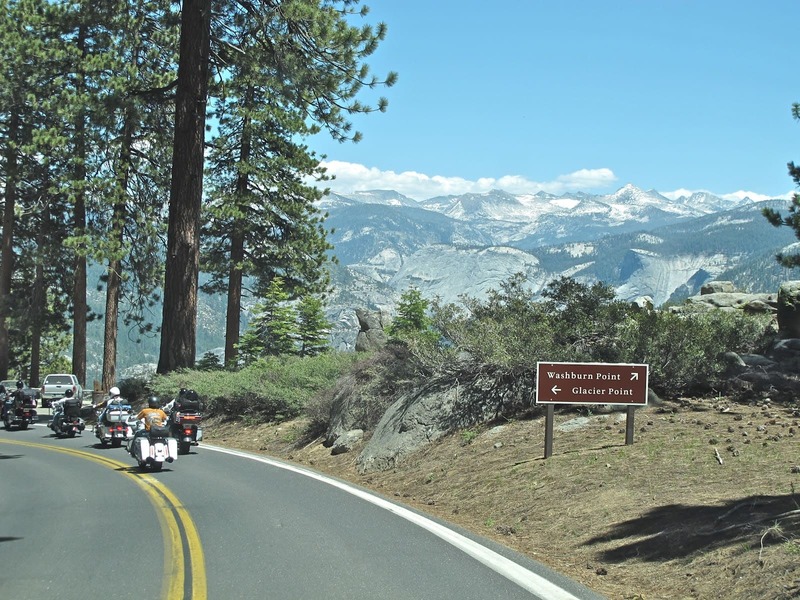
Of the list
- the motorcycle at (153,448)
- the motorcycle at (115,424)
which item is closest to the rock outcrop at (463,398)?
the motorcycle at (153,448)

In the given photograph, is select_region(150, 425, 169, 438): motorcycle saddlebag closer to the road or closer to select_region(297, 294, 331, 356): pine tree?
the road

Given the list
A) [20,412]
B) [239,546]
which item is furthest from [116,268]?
[239,546]

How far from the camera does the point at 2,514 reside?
11141 millimetres

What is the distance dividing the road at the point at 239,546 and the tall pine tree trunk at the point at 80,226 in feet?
59.8

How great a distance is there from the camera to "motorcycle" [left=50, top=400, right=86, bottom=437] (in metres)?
23.7

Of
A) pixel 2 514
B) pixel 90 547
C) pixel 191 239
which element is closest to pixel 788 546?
pixel 90 547

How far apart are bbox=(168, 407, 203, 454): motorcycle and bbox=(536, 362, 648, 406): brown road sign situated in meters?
9.56

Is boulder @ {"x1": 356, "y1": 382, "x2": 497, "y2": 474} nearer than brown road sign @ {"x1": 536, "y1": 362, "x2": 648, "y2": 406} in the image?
No

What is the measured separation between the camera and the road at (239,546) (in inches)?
280

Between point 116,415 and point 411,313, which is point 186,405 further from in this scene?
point 411,313

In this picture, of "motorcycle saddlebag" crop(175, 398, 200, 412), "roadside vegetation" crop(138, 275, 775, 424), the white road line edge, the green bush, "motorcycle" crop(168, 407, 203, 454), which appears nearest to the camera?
the white road line edge

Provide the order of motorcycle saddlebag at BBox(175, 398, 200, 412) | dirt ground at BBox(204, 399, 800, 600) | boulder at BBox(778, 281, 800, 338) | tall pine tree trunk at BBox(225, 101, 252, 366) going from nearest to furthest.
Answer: dirt ground at BBox(204, 399, 800, 600) < boulder at BBox(778, 281, 800, 338) < motorcycle saddlebag at BBox(175, 398, 200, 412) < tall pine tree trunk at BBox(225, 101, 252, 366)

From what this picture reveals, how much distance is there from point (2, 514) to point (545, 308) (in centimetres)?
1048

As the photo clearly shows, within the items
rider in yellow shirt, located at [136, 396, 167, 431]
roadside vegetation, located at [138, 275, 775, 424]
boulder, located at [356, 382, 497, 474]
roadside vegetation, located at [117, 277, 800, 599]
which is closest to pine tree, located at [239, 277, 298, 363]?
roadside vegetation, located at [117, 277, 800, 599]
